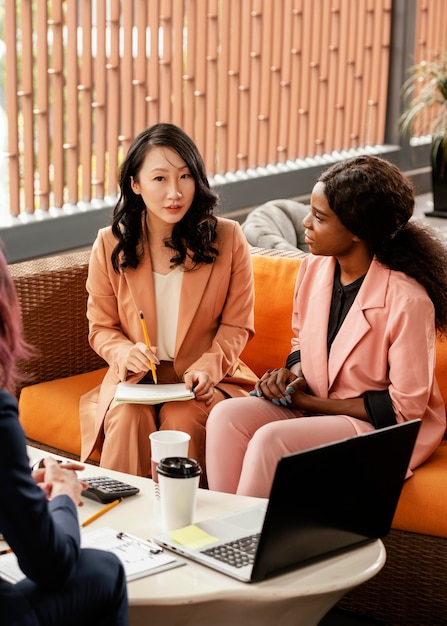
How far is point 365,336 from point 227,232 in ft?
1.96

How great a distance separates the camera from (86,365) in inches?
128

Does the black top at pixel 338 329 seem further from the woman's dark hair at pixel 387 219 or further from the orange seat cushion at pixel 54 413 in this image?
the orange seat cushion at pixel 54 413

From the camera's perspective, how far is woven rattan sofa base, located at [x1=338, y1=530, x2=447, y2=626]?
2416 mm

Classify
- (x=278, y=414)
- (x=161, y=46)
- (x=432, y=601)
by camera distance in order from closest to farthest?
(x=432, y=601) → (x=278, y=414) → (x=161, y=46)

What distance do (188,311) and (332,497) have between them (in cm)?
117

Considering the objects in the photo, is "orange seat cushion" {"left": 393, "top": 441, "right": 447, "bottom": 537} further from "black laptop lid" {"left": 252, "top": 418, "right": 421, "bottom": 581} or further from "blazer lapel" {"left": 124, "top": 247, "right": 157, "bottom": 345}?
"blazer lapel" {"left": 124, "top": 247, "right": 157, "bottom": 345}

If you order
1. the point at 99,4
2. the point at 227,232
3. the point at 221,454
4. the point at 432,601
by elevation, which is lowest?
the point at 432,601

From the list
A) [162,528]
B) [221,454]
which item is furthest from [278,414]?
[162,528]

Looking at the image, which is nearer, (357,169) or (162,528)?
(162,528)

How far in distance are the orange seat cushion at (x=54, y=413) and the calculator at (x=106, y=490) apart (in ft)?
2.33

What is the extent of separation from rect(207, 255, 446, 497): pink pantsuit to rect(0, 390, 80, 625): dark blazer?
99 centimetres

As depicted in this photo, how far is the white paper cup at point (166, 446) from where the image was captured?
2053mm

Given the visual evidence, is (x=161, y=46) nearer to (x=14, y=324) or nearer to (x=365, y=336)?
(x=365, y=336)

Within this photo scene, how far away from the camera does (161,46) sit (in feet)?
15.0
